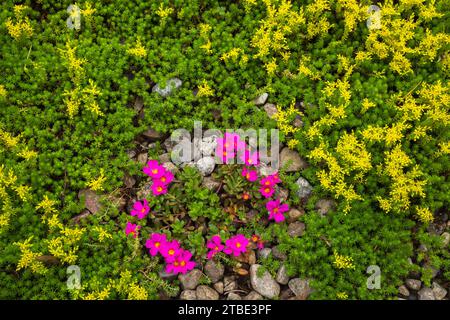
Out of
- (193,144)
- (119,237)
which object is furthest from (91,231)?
(193,144)

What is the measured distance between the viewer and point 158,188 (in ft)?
18.4

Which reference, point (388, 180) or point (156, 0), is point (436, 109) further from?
point (156, 0)

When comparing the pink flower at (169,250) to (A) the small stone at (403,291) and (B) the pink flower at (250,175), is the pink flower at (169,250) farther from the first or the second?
(A) the small stone at (403,291)

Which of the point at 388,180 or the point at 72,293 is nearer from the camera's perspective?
the point at 72,293

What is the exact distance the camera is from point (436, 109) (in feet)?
19.3

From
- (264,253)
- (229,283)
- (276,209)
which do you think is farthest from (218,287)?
(276,209)

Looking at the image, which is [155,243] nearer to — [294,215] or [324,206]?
[294,215]

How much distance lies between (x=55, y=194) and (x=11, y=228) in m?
0.65

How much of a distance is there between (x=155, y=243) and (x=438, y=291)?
3587mm

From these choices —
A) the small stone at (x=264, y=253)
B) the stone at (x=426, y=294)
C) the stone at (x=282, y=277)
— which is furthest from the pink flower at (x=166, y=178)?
the stone at (x=426, y=294)

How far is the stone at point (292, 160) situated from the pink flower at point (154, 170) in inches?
64.5

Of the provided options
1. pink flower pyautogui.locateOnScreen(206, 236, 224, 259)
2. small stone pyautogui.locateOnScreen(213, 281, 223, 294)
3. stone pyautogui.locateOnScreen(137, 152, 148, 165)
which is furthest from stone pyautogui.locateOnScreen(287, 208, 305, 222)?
stone pyautogui.locateOnScreen(137, 152, 148, 165)

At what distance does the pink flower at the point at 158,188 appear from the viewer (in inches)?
220

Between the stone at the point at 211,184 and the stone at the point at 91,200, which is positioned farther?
the stone at the point at 211,184
